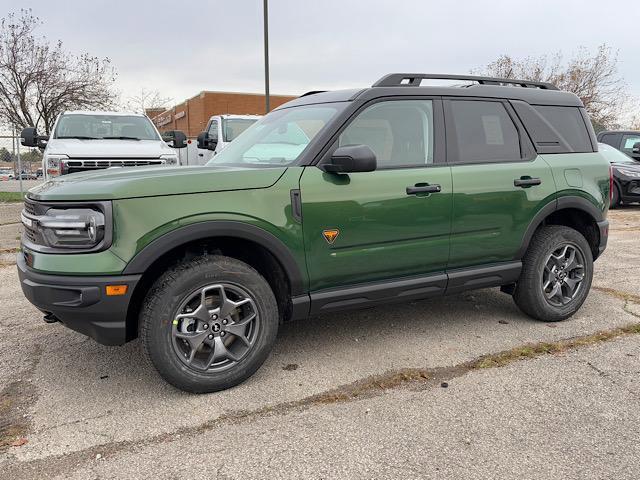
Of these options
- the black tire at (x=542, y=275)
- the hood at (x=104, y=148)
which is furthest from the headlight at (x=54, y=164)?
the black tire at (x=542, y=275)

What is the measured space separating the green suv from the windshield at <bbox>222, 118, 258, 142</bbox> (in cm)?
706

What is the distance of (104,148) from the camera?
774cm

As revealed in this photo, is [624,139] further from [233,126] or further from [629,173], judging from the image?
[233,126]

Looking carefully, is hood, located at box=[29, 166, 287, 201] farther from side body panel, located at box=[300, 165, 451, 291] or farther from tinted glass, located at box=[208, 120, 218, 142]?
tinted glass, located at box=[208, 120, 218, 142]

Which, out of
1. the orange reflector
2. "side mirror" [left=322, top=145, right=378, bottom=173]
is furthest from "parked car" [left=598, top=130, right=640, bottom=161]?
the orange reflector

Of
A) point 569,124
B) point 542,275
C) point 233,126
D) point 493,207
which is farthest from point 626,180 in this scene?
point 493,207

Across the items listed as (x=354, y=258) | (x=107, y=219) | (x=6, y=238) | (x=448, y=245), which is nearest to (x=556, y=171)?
(x=448, y=245)

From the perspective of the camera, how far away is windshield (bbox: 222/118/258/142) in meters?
11.1

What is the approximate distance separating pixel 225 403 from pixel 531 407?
1735 mm

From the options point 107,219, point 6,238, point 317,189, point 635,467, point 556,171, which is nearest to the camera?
point 635,467

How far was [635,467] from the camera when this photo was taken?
2.31 m

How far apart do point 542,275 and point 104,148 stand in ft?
21.2

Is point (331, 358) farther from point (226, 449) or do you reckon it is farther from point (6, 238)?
point (6, 238)

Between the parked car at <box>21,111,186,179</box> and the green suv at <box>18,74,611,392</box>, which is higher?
the parked car at <box>21,111,186,179</box>
